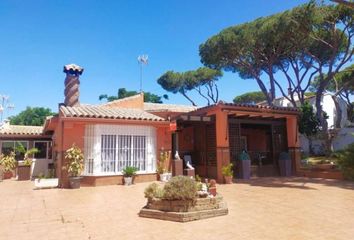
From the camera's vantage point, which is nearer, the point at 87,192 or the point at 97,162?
the point at 87,192

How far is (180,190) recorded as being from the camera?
706 centimetres

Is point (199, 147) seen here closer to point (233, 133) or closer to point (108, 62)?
point (233, 133)

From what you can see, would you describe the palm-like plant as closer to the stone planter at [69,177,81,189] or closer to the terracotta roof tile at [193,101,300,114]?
the stone planter at [69,177,81,189]

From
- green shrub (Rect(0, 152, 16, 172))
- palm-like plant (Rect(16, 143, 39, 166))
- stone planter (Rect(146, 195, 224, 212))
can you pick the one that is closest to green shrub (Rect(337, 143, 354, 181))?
stone planter (Rect(146, 195, 224, 212))

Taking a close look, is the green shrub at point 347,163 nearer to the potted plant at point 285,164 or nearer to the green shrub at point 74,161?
the potted plant at point 285,164

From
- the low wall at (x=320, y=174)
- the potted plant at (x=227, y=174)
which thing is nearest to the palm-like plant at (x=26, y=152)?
the potted plant at (x=227, y=174)

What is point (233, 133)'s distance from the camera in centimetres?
1698

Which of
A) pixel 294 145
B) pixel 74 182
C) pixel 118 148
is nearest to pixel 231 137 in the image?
pixel 294 145

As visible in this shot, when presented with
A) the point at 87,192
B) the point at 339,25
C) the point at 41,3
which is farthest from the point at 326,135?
the point at 41,3

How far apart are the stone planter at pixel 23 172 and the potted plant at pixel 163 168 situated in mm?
8639

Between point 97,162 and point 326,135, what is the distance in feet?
56.7

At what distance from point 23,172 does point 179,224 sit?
14.9 m

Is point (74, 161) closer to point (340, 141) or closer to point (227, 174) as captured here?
point (227, 174)

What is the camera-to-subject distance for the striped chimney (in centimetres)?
1662
